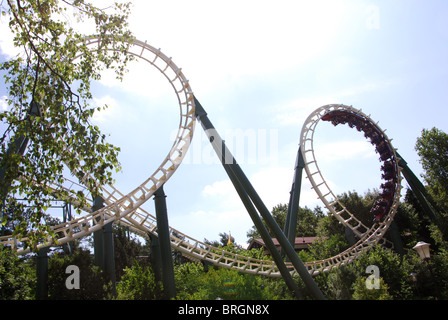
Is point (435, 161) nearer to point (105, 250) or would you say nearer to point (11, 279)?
point (105, 250)

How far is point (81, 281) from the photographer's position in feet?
29.8

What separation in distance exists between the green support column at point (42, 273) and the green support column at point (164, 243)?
2912mm

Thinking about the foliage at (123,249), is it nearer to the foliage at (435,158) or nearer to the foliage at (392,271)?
the foliage at (392,271)

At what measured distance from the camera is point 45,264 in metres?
8.96

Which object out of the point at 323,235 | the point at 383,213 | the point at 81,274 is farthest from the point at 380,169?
the point at 81,274

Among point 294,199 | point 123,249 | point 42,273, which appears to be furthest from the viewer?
point 123,249

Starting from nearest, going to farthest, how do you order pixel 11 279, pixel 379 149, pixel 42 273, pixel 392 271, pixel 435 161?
pixel 11 279, pixel 42 273, pixel 392 271, pixel 379 149, pixel 435 161

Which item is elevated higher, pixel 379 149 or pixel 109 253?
pixel 379 149

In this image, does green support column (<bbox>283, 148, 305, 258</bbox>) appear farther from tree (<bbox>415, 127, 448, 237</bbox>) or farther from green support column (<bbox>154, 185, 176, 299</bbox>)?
tree (<bbox>415, 127, 448, 237</bbox>)

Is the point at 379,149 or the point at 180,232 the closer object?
the point at 180,232

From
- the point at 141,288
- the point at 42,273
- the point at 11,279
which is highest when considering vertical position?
the point at 42,273

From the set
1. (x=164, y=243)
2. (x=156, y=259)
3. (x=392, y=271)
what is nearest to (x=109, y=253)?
(x=156, y=259)

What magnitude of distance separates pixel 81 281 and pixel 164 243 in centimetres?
229
